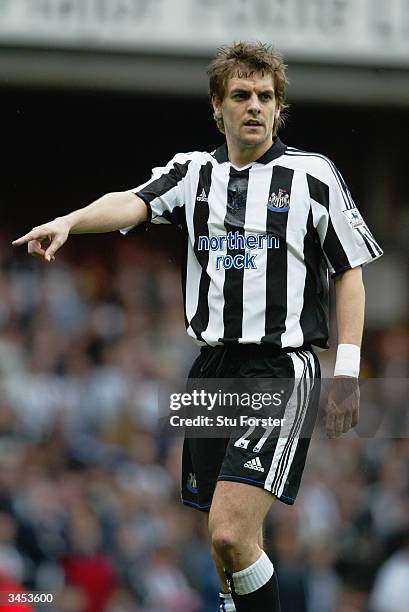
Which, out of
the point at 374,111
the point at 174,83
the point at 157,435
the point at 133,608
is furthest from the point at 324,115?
the point at 133,608

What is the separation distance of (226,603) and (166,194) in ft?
4.71

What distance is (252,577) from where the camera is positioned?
393 centimetres

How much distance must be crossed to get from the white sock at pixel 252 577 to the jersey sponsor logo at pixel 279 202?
116cm

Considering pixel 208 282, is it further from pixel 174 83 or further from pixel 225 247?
pixel 174 83

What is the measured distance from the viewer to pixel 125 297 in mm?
9641

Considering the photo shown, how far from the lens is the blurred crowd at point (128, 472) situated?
7750 millimetres

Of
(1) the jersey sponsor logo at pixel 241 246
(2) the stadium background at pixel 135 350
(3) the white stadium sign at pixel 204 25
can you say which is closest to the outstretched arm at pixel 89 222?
(1) the jersey sponsor logo at pixel 241 246

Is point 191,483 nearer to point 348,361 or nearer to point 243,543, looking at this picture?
point 243,543

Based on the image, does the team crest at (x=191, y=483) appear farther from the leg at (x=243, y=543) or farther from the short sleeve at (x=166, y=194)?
the short sleeve at (x=166, y=194)

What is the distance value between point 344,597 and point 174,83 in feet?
13.2

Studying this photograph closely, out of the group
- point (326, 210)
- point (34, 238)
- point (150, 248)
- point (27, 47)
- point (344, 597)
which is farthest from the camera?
point (150, 248)

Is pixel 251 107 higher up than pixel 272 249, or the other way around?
pixel 251 107

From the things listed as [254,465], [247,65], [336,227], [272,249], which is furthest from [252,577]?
[247,65]

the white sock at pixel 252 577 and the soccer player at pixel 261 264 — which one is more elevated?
the soccer player at pixel 261 264
